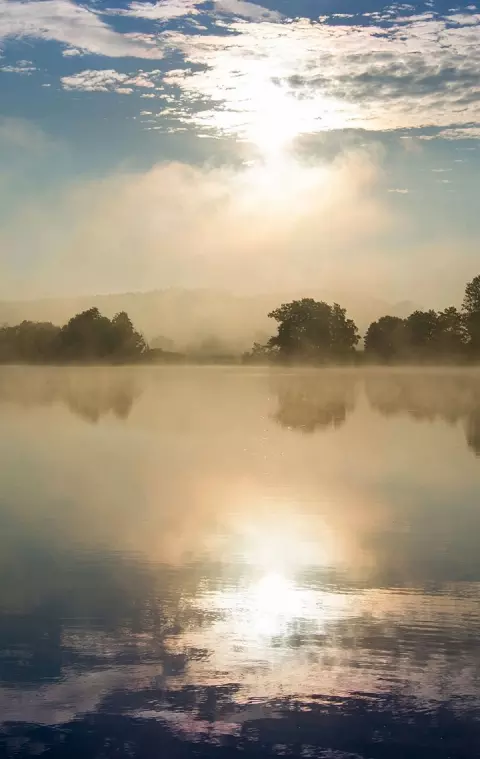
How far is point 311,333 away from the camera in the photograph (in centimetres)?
16862

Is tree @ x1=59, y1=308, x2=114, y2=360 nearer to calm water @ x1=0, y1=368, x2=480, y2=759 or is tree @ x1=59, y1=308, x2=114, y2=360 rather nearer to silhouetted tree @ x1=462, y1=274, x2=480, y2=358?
silhouetted tree @ x1=462, y1=274, x2=480, y2=358

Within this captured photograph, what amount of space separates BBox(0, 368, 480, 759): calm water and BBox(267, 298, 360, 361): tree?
145 meters

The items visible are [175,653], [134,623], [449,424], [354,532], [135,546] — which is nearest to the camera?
[175,653]

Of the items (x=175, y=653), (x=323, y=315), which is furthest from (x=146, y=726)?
A: (x=323, y=315)

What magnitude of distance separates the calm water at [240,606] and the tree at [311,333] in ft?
477

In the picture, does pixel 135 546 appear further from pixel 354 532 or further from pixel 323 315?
pixel 323 315

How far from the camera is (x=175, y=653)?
26.8 feet

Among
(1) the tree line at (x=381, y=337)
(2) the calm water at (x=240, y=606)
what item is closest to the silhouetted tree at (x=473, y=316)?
(1) the tree line at (x=381, y=337)

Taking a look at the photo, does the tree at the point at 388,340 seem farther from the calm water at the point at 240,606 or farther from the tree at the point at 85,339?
the calm water at the point at 240,606

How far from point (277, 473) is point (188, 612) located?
1019 cm

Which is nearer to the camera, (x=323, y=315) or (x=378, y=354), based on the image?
(x=378, y=354)

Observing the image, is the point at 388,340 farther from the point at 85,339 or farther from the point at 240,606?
the point at 240,606

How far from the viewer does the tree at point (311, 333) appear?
166625mm

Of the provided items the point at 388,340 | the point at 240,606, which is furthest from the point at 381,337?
the point at 240,606
